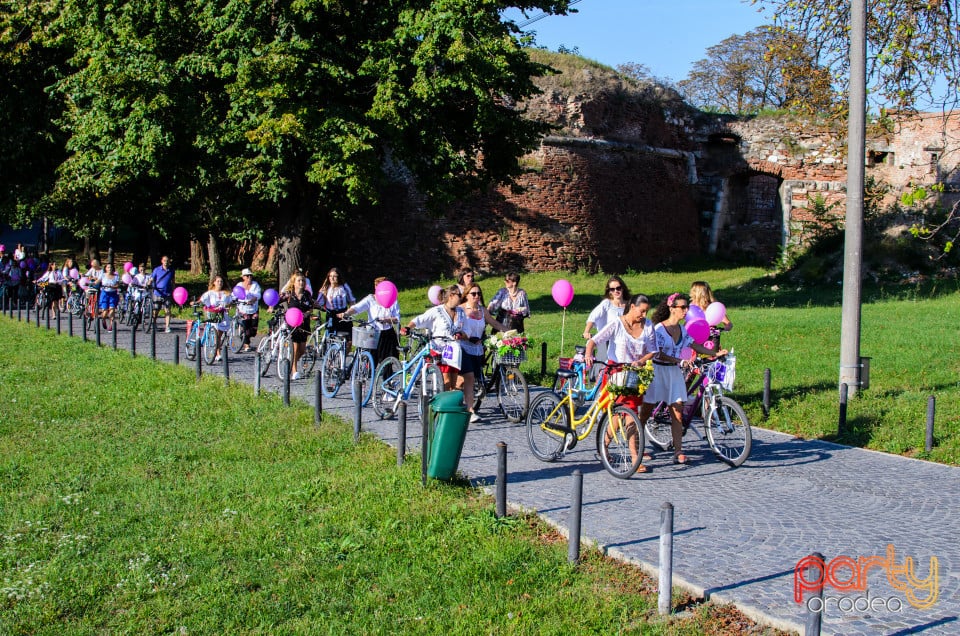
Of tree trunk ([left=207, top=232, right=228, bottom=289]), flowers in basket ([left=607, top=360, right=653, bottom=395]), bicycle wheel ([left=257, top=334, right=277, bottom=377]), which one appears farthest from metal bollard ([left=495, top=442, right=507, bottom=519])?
tree trunk ([left=207, top=232, right=228, bottom=289])

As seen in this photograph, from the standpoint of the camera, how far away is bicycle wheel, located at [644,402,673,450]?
1020 centimetres

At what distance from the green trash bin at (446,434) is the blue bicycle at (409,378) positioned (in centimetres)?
259

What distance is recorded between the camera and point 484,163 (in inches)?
995

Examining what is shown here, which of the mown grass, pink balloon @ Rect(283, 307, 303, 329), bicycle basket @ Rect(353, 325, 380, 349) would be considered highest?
pink balloon @ Rect(283, 307, 303, 329)

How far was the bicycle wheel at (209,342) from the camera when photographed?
667 inches

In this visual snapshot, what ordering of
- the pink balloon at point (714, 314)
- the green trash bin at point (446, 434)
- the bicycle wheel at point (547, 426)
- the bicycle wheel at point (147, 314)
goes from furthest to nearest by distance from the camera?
the bicycle wheel at point (147, 314), the pink balloon at point (714, 314), the bicycle wheel at point (547, 426), the green trash bin at point (446, 434)

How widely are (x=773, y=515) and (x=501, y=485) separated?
7.64ft

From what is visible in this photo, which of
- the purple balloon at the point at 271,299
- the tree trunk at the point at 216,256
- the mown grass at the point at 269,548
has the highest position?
the tree trunk at the point at 216,256

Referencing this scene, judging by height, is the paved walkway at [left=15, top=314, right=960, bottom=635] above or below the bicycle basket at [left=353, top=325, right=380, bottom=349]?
below

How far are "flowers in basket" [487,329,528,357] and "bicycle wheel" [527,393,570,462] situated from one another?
166cm

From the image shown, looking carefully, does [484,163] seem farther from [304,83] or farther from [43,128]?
[43,128]

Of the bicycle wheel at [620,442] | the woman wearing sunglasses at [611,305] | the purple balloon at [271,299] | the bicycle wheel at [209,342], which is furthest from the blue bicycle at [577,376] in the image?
the bicycle wheel at [209,342]

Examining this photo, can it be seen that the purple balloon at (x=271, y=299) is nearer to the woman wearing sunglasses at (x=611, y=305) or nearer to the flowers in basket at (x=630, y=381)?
the woman wearing sunglasses at (x=611, y=305)

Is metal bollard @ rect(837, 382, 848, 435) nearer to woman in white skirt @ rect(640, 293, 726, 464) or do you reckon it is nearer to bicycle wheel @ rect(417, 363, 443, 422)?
woman in white skirt @ rect(640, 293, 726, 464)
